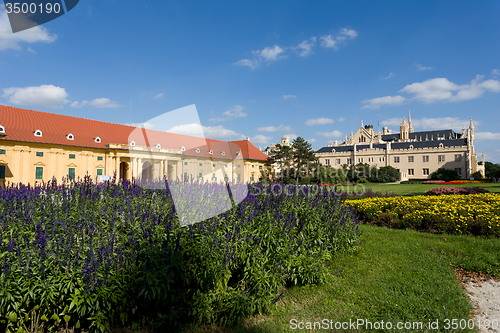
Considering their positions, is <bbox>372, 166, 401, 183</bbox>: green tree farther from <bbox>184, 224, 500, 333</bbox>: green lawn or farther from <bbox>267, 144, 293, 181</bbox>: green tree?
<bbox>184, 224, 500, 333</bbox>: green lawn

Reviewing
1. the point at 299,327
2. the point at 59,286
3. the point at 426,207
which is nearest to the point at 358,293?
the point at 299,327

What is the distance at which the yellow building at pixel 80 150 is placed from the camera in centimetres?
3334

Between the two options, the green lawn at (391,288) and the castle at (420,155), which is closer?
the green lawn at (391,288)

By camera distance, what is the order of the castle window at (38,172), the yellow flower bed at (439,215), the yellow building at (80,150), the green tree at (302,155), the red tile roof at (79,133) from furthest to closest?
1. the green tree at (302,155)
2. the castle window at (38,172)
3. the red tile roof at (79,133)
4. the yellow building at (80,150)
5. the yellow flower bed at (439,215)

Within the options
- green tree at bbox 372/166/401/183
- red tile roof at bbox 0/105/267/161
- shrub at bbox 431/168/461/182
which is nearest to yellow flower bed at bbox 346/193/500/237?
red tile roof at bbox 0/105/267/161

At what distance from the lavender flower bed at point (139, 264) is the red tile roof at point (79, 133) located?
23284 mm

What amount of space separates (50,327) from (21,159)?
4052 centimetres

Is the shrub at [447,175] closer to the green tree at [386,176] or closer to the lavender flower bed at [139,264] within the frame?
the green tree at [386,176]

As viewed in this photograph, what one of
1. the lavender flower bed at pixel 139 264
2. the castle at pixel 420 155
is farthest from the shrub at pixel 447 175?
the lavender flower bed at pixel 139 264

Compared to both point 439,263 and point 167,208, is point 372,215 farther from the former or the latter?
point 167,208

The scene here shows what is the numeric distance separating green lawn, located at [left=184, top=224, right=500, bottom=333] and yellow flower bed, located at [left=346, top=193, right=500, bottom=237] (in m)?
0.89

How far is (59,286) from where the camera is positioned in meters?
2.96

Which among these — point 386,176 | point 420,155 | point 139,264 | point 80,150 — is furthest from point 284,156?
point 139,264

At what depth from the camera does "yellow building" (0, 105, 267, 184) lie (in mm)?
33344
